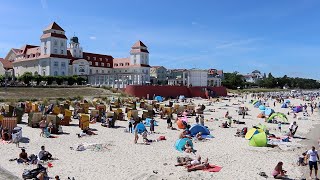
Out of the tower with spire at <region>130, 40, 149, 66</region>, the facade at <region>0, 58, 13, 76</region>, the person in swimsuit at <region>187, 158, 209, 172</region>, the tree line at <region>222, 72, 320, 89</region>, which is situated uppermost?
the tower with spire at <region>130, 40, 149, 66</region>

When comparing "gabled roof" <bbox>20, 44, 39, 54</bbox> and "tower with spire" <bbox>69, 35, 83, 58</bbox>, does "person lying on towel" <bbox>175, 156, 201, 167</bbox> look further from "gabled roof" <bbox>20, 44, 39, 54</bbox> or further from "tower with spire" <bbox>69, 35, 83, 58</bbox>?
"gabled roof" <bbox>20, 44, 39, 54</bbox>

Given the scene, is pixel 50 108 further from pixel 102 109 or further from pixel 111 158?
pixel 111 158

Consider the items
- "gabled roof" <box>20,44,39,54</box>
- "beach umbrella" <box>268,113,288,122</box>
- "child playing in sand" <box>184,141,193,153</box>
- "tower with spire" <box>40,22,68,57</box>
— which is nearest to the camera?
"child playing in sand" <box>184,141,193,153</box>

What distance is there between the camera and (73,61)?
238 feet

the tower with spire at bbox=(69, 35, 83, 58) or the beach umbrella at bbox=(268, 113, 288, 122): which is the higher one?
the tower with spire at bbox=(69, 35, 83, 58)

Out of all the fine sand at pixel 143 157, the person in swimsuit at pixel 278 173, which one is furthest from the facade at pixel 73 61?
the person in swimsuit at pixel 278 173

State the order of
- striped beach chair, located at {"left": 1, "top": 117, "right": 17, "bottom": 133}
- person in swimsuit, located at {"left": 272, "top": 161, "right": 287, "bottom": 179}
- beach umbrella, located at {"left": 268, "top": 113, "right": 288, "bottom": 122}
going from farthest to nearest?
beach umbrella, located at {"left": 268, "top": 113, "right": 288, "bottom": 122} → striped beach chair, located at {"left": 1, "top": 117, "right": 17, "bottom": 133} → person in swimsuit, located at {"left": 272, "top": 161, "right": 287, "bottom": 179}

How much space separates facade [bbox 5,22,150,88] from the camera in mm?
64050

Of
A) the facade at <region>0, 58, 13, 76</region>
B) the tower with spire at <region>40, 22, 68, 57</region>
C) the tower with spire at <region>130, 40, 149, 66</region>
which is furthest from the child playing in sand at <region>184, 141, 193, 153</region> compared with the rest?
the facade at <region>0, 58, 13, 76</region>

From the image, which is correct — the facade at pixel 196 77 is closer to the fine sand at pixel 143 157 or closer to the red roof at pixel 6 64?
the red roof at pixel 6 64

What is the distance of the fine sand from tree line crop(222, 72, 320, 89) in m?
86.2

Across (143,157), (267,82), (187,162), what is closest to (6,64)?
(143,157)

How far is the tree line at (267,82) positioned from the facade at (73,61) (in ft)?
116

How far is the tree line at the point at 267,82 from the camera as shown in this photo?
4190 inches
